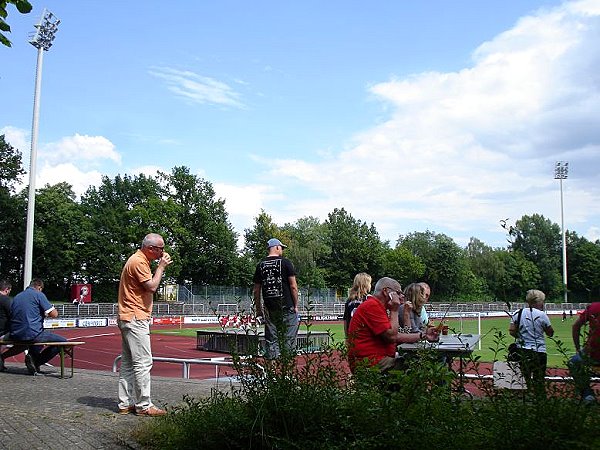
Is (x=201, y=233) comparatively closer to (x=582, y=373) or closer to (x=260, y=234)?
(x=260, y=234)

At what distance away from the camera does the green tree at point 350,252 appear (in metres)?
97.2

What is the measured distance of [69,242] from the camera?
7738 centimetres

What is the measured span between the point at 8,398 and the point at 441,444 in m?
6.73

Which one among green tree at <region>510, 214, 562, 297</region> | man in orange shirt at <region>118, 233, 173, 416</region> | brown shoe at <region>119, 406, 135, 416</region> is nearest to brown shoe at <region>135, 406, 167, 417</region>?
man in orange shirt at <region>118, 233, 173, 416</region>

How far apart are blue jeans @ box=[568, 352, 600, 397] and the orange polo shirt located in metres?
4.94

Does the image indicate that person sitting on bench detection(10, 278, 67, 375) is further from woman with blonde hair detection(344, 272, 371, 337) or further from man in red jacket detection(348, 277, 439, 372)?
man in red jacket detection(348, 277, 439, 372)

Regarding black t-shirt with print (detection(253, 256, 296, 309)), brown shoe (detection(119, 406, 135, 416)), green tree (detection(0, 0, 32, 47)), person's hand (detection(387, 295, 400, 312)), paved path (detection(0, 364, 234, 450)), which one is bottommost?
→ paved path (detection(0, 364, 234, 450))

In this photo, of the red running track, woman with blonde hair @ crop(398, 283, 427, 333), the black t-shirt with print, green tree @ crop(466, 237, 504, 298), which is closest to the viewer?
the black t-shirt with print

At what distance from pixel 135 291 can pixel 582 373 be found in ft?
16.9

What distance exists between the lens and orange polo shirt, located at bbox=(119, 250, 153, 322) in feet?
24.3

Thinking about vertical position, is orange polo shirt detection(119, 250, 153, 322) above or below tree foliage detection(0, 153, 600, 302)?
below

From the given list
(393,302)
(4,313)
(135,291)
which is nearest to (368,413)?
(393,302)

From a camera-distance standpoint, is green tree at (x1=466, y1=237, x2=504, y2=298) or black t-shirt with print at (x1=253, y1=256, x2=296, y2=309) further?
green tree at (x1=466, y1=237, x2=504, y2=298)

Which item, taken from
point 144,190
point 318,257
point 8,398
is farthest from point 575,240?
point 8,398
